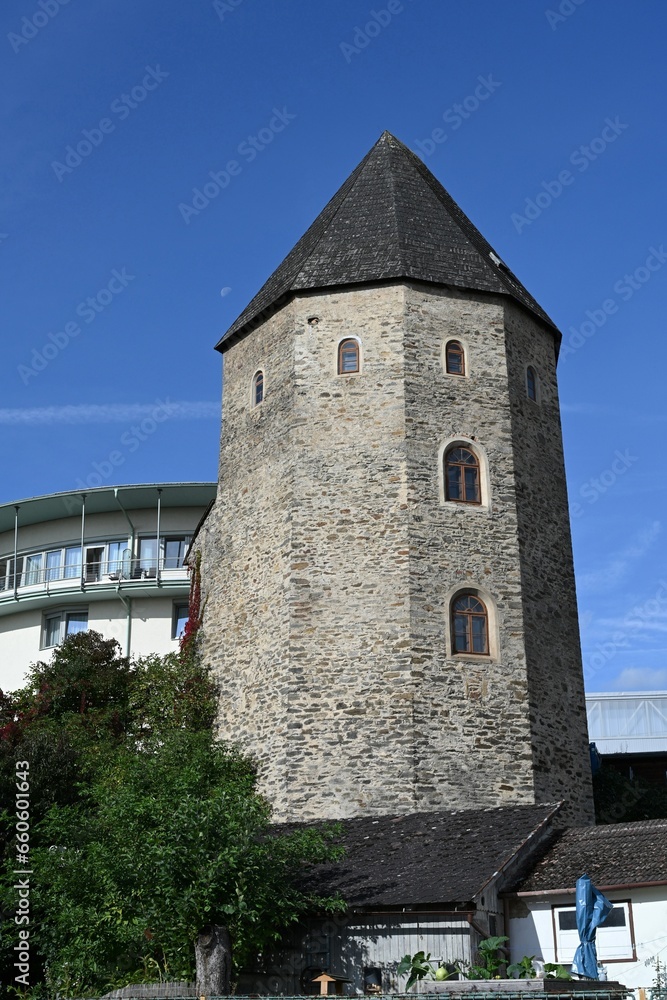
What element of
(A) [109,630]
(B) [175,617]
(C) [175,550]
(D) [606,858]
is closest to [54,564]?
(A) [109,630]

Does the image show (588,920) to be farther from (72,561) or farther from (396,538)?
(72,561)

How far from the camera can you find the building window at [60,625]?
34688 mm

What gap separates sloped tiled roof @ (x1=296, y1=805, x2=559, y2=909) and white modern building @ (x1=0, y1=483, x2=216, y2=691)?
13776 millimetres

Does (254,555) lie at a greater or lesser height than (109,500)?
lesser

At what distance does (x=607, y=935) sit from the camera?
57.6 feet

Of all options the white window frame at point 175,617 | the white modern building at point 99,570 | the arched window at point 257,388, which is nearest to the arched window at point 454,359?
the arched window at point 257,388

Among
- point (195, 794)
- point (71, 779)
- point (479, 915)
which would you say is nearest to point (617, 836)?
point (479, 915)

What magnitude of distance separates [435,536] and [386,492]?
1283 millimetres

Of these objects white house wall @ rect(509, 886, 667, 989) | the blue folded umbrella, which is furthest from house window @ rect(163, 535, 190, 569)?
the blue folded umbrella

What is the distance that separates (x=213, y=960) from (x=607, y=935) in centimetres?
562

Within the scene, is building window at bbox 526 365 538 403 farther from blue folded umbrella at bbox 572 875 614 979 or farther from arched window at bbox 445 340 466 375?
blue folded umbrella at bbox 572 875 614 979

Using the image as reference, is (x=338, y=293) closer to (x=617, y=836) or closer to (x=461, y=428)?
(x=461, y=428)

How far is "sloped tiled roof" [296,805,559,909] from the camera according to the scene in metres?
17.5

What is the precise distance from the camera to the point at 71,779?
23094 mm
